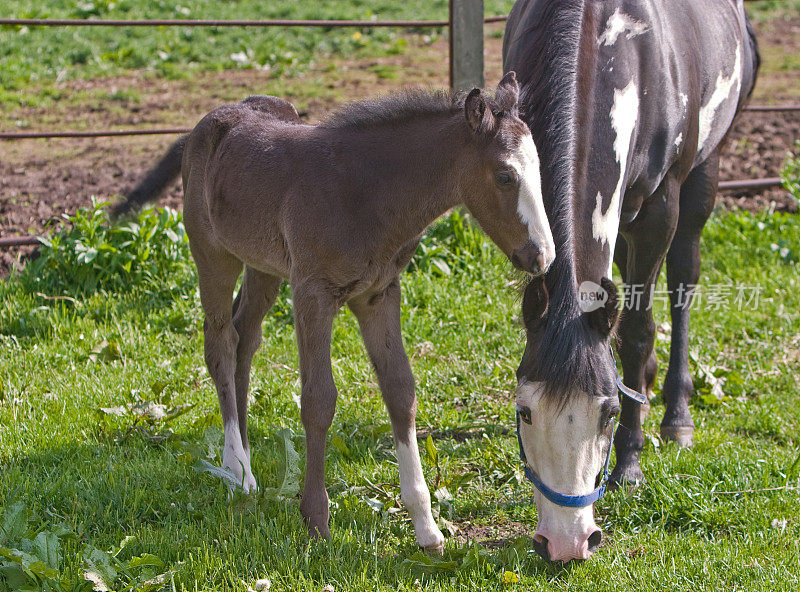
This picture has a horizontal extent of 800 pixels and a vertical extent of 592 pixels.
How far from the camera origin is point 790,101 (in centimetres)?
868

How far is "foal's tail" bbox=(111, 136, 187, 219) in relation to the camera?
384cm

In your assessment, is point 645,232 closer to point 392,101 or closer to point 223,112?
point 392,101

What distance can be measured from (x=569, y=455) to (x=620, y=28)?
6.12 ft

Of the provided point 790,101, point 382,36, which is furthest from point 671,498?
point 382,36

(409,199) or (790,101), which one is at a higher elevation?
(409,199)

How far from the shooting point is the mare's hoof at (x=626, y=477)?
3656mm

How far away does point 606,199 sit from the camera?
125 inches

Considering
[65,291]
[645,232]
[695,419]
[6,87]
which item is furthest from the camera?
[6,87]

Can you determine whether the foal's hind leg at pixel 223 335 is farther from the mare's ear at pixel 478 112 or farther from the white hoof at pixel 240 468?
the mare's ear at pixel 478 112

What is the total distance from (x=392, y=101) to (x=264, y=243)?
2.32 ft

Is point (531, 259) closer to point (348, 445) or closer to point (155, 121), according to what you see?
point (348, 445)

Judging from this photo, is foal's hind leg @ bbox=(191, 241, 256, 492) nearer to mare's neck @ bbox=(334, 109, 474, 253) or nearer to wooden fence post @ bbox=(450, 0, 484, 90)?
mare's neck @ bbox=(334, 109, 474, 253)

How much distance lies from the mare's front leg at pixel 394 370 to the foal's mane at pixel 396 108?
618 mm

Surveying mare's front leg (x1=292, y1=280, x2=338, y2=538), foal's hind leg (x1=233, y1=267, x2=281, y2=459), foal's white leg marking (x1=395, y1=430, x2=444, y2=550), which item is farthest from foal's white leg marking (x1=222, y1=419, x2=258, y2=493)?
foal's white leg marking (x1=395, y1=430, x2=444, y2=550)
